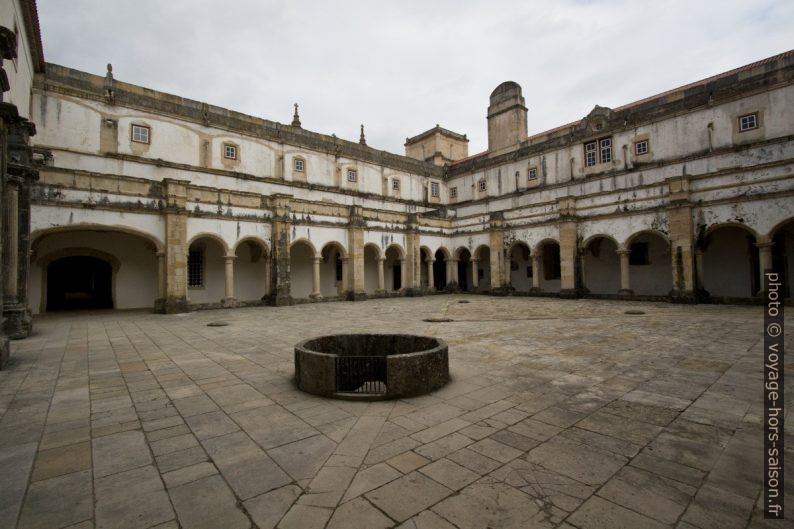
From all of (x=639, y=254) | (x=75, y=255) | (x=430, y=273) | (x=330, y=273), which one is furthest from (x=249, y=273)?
(x=639, y=254)

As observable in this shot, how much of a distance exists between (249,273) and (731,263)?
24.8m

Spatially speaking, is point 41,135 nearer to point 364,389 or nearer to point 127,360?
point 127,360

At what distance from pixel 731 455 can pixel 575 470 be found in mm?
1487

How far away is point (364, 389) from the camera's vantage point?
19.1ft

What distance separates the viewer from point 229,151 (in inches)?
898

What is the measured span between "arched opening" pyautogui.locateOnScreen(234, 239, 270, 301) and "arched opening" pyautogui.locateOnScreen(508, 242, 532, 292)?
15968mm

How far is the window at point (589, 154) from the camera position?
24594 mm

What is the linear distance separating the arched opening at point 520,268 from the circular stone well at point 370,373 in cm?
2136

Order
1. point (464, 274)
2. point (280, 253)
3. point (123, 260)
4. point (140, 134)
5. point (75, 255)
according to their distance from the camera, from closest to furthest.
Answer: point (75, 255)
point (123, 260)
point (280, 253)
point (140, 134)
point (464, 274)

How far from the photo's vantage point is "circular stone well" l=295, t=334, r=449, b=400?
4992 millimetres

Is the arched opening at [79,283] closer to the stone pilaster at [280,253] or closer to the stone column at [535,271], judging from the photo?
the stone pilaster at [280,253]

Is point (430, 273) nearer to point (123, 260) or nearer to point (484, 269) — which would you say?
point (484, 269)

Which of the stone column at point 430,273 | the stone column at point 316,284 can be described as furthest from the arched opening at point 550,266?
the stone column at point 316,284

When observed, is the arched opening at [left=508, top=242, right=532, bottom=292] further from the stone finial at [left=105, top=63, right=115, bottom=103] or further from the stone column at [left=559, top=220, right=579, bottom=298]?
the stone finial at [left=105, top=63, right=115, bottom=103]
